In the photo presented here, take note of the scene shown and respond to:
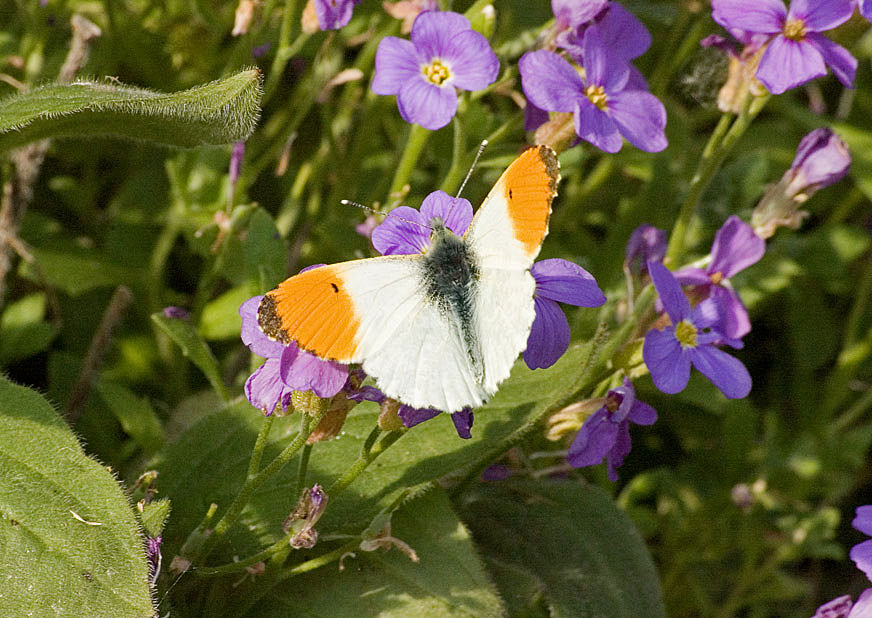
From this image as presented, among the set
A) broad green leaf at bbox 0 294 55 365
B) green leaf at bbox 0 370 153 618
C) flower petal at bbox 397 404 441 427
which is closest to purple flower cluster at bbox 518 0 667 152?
flower petal at bbox 397 404 441 427

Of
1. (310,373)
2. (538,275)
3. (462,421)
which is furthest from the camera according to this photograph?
(538,275)

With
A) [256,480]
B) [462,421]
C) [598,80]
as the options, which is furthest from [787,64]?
[256,480]

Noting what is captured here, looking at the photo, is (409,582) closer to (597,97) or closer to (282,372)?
(282,372)

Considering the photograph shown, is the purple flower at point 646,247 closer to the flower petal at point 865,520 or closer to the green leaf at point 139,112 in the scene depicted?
the flower petal at point 865,520

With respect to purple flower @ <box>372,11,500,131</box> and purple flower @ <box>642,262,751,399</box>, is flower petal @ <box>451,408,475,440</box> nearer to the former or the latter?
purple flower @ <box>642,262,751,399</box>

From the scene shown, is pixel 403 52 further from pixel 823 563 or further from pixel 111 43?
pixel 823 563

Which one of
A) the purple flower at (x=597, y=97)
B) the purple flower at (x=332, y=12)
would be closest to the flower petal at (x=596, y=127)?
the purple flower at (x=597, y=97)
